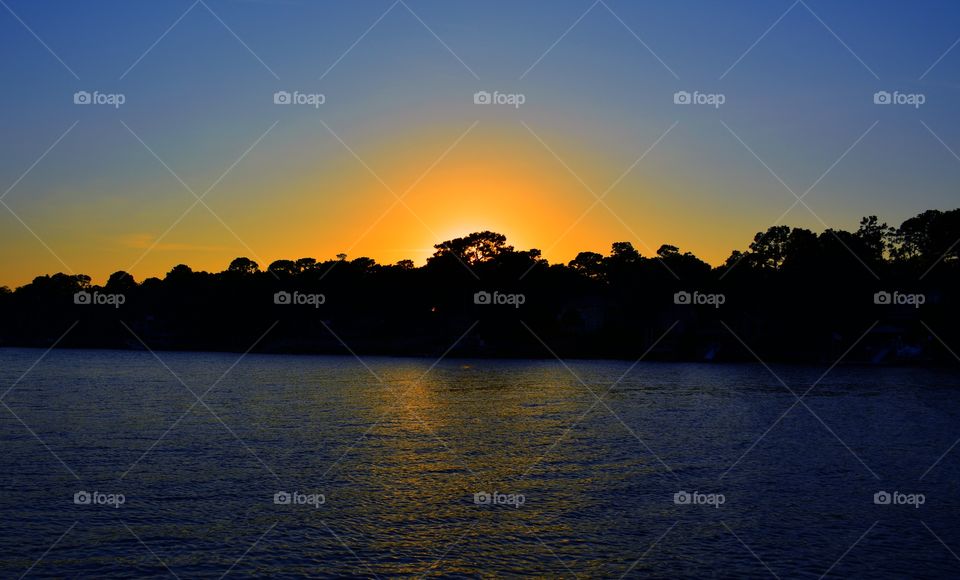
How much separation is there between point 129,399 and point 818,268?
144 meters

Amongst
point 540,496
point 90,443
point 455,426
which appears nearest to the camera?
point 540,496

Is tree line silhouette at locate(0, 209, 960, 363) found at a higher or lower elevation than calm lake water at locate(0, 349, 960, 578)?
higher

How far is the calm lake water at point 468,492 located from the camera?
2042cm

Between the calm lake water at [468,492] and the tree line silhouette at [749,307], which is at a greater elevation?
the tree line silhouette at [749,307]

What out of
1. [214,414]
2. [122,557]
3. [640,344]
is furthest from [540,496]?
[640,344]

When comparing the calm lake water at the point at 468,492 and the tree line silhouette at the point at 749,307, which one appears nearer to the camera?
the calm lake water at the point at 468,492

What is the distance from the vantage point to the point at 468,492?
92.1 ft

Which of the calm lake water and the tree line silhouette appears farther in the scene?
the tree line silhouette

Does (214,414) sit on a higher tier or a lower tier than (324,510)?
higher

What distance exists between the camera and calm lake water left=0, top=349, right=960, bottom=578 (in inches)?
804

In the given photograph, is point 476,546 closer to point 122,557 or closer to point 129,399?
point 122,557

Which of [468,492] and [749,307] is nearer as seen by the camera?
[468,492]

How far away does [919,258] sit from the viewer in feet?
556

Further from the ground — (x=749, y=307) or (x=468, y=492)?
(x=749, y=307)
